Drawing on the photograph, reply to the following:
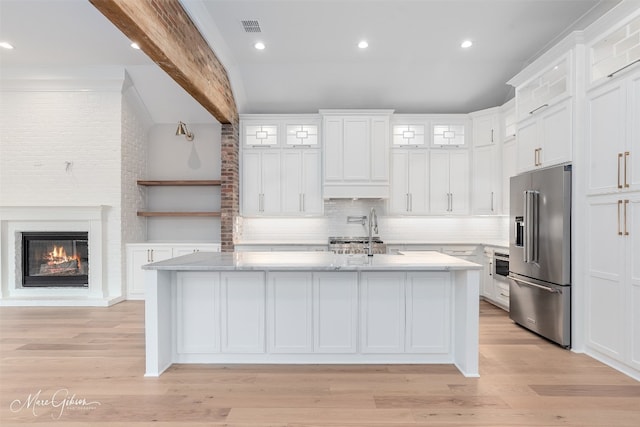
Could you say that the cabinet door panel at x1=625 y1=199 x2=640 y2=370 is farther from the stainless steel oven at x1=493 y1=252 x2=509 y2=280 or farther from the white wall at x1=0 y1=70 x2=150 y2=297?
the white wall at x1=0 y1=70 x2=150 y2=297

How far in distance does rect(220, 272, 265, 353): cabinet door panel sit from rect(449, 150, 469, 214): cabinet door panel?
3957mm

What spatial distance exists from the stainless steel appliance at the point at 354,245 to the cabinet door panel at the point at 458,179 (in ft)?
4.59

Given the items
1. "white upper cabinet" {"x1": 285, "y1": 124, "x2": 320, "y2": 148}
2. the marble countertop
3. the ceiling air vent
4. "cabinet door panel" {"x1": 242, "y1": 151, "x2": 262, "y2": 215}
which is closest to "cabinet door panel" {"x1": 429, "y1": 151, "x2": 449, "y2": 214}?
"white upper cabinet" {"x1": 285, "y1": 124, "x2": 320, "y2": 148}

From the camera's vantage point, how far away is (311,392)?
2.66 m

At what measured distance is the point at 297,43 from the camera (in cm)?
474

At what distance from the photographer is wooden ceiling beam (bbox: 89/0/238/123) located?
2604 millimetres

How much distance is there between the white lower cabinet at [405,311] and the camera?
10.3 ft

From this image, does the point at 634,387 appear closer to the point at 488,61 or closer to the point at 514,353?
the point at 514,353

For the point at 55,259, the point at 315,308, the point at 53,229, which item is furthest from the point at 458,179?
the point at 55,259

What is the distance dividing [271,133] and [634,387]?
527 cm

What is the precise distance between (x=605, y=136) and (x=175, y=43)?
3.99 m

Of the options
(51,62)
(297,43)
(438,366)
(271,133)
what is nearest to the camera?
(438,366)

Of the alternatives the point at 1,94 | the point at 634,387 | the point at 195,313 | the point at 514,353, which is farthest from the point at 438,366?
the point at 1,94

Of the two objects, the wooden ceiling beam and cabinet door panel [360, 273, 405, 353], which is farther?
cabinet door panel [360, 273, 405, 353]
